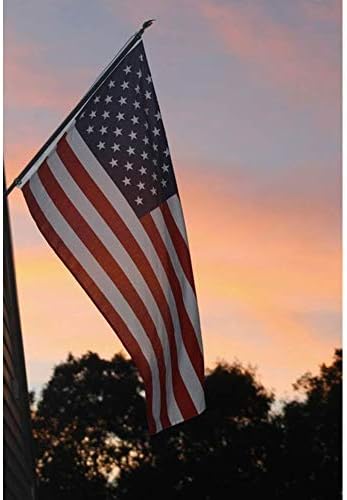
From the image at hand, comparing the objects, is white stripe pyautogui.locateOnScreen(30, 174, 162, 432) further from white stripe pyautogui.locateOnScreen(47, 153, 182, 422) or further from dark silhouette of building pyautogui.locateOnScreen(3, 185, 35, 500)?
dark silhouette of building pyautogui.locateOnScreen(3, 185, 35, 500)

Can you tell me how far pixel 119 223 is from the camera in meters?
2.16

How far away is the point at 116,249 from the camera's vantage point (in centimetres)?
214

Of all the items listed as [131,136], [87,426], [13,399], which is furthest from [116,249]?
[87,426]

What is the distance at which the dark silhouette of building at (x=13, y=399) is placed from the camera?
2.92 metres

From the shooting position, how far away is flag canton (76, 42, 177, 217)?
85.6 inches

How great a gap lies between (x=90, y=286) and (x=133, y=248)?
117 mm

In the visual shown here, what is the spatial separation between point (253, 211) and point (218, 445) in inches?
103

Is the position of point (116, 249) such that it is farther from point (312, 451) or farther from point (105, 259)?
point (312, 451)

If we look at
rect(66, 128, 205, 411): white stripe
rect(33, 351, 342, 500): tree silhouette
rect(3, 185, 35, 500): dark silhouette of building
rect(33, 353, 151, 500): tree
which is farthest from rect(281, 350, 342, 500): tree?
rect(66, 128, 205, 411): white stripe

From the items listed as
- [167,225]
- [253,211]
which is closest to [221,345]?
[253,211]

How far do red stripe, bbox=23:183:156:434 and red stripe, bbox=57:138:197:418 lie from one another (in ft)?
0.24

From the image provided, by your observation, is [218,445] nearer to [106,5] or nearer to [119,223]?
[106,5]

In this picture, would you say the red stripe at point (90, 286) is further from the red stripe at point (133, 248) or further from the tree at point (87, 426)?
the tree at point (87, 426)

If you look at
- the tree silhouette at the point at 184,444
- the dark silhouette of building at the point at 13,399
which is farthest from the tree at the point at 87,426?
the dark silhouette of building at the point at 13,399
